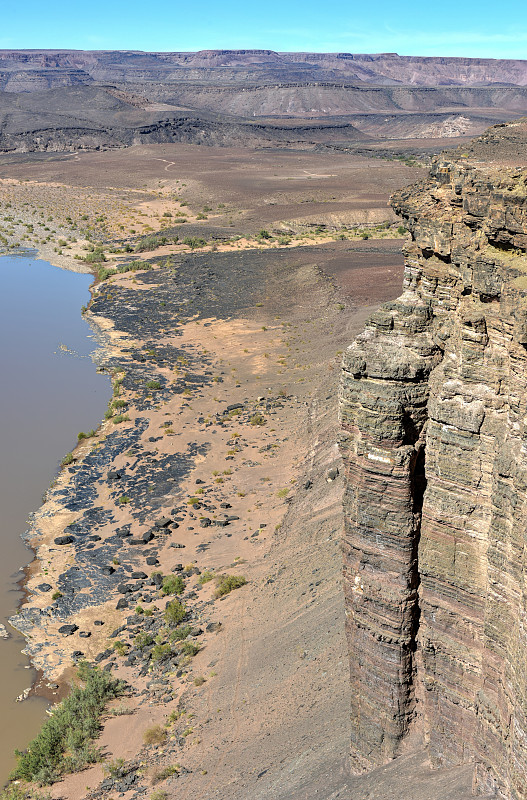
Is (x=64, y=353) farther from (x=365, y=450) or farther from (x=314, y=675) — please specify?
(x=365, y=450)

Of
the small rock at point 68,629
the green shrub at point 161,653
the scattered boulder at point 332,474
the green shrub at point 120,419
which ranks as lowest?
the small rock at point 68,629

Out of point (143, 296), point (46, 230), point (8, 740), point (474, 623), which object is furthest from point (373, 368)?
point (46, 230)

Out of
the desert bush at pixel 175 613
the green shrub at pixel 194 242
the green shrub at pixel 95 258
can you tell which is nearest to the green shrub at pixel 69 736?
the desert bush at pixel 175 613

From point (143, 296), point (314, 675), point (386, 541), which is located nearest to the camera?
point (386, 541)

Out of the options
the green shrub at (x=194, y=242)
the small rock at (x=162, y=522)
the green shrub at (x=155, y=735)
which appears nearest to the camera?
the green shrub at (x=155, y=735)

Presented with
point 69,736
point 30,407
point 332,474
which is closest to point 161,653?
point 69,736

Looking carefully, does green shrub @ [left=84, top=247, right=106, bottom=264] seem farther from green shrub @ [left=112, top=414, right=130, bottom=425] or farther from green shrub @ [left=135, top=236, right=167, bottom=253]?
green shrub @ [left=112, top=414, right=130, bottom=425]

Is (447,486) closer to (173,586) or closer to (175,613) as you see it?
(175,613)

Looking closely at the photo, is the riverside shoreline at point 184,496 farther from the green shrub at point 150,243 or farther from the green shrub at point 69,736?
the green shrub at point 150,243
